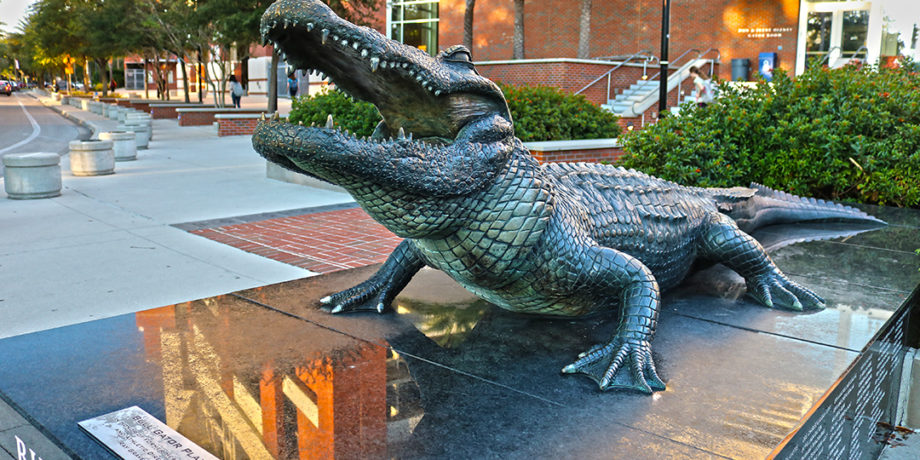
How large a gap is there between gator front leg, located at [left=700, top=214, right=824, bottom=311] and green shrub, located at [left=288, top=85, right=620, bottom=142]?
8036 mm

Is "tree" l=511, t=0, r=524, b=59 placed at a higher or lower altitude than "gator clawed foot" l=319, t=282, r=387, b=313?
higher

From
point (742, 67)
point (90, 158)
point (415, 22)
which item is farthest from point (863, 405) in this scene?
point (415, 22)

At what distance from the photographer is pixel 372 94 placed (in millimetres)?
2631

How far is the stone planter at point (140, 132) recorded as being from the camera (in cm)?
1938

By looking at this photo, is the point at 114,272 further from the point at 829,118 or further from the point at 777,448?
the point at 829,118

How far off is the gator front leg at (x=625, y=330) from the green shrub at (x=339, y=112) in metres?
9.34

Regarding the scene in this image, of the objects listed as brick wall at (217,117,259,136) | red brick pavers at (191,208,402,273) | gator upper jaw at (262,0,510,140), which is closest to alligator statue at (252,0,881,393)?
gator upper jaw at (262,0,510,140)

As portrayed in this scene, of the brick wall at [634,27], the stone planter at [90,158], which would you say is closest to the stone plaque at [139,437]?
the stone planter at [90,158]

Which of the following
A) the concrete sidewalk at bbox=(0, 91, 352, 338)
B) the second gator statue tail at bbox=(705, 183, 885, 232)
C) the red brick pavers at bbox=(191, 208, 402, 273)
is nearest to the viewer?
the second gator statue tail at bbox=(705, 183, 885, 232)

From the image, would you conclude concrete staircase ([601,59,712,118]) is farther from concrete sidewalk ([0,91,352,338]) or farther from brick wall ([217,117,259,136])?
brick wall ([217,117,259,136])

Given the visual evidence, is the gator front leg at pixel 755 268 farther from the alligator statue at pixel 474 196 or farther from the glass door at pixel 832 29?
the glass door at pixel 832 29

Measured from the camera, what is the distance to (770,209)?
533 centimetres

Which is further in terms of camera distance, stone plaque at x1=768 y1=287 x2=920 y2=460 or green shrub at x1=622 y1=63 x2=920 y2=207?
green shrub at x1=622 y1=63 x2=920 y2=207

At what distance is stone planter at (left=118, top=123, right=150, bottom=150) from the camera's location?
63.6ft
